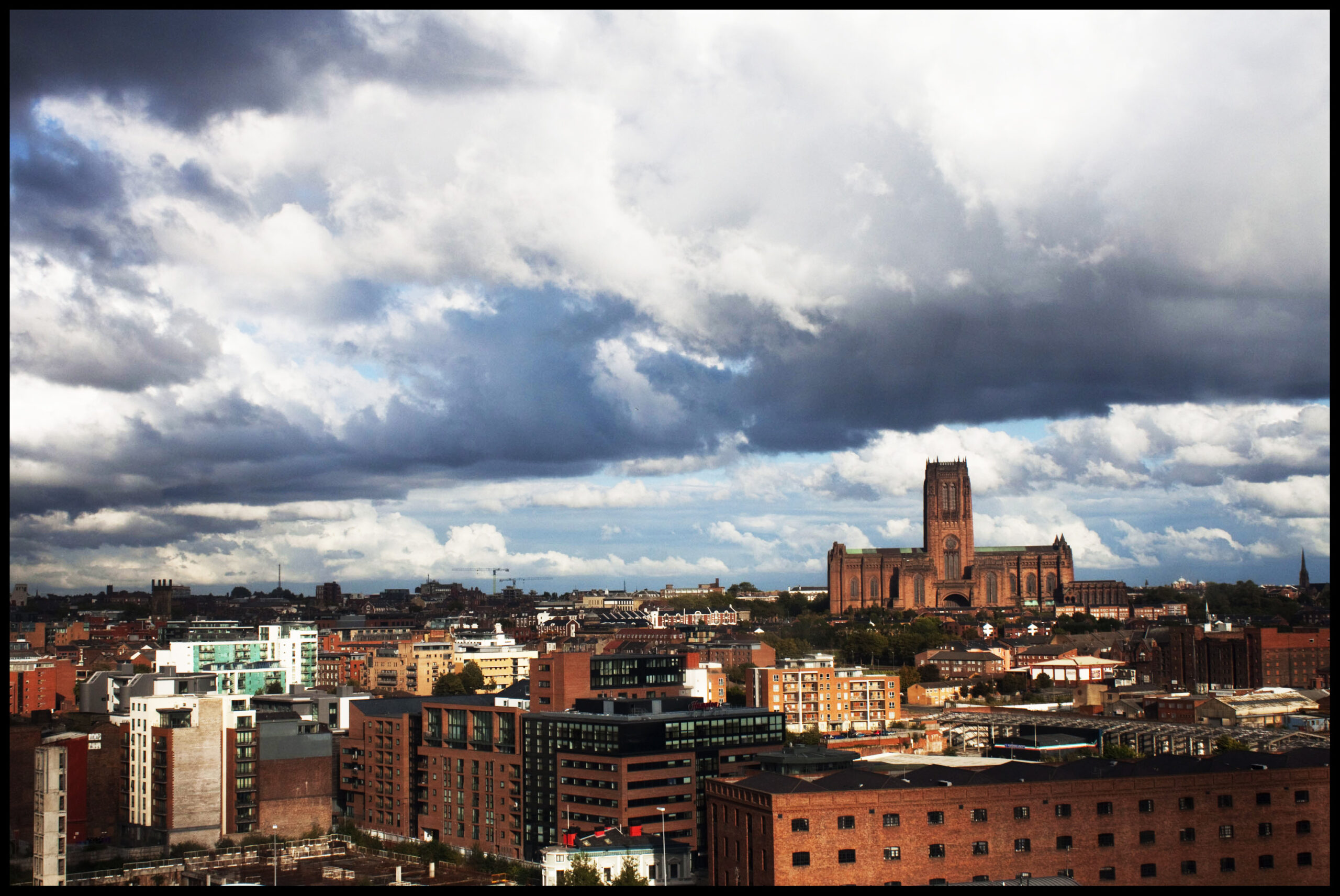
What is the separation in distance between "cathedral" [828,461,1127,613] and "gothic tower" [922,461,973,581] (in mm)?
54

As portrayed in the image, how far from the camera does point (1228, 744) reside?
43531 mm

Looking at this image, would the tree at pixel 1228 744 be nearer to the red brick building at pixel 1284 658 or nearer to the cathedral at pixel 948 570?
the red brick building at pixel 1284 658

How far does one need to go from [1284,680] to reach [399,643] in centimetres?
5625

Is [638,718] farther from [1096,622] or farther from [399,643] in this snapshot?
[1096,622]

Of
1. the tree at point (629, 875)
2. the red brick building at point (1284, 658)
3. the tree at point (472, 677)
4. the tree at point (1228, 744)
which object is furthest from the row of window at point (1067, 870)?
the red brick building at point (1284, 658)

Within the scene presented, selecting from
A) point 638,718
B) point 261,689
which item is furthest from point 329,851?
point 261,689


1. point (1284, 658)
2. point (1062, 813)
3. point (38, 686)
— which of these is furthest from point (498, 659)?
point (1062, 813)

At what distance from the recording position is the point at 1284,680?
75125 mm

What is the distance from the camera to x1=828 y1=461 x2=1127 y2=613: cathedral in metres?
129

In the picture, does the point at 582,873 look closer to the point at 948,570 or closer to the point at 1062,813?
the point at 1062,813

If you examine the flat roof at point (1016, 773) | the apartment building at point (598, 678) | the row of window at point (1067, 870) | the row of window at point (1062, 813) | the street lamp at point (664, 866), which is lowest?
the street lamp at point (664, 866)

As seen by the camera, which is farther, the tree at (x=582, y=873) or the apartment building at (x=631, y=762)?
the apartment building at (x=631, y=762)

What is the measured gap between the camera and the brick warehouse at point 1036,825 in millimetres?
26641

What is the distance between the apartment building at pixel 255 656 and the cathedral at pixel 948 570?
64.0 metres
